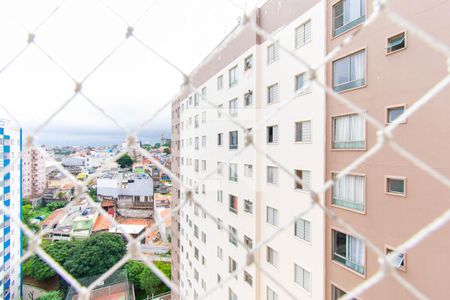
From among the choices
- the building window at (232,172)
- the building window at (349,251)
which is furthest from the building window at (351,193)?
the building window at (232,172)

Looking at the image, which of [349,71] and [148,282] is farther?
[148,282]

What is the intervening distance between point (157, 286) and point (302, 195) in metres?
7.56

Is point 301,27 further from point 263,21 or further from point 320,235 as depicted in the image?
point 320,235

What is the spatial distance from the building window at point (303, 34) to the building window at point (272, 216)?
6.65 feet

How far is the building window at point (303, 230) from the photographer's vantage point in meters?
2.48

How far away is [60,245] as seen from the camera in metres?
5.55

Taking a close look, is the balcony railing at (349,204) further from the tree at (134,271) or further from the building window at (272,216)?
the tree at (134,271)

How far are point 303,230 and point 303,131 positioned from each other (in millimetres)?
1116

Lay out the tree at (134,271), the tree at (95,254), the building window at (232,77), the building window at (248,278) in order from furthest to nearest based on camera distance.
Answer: the tree at (134,271) → the tree at (95,254) → the building window at (232,77) → the building window at (248,278)

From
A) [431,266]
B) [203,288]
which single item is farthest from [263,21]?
[203,288]

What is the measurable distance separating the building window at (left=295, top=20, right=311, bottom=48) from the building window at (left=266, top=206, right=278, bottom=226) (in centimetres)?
203

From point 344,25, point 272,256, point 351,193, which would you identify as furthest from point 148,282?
point 344,25

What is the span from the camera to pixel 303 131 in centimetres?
258

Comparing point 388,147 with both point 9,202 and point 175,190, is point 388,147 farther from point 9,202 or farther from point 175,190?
point 9,202
